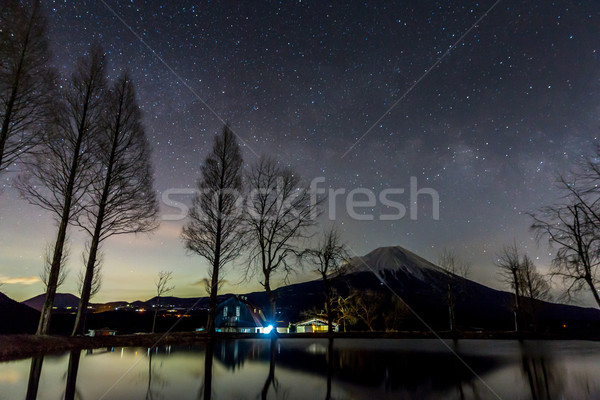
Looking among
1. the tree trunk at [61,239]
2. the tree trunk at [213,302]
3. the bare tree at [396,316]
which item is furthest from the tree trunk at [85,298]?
the bare tree at [396,316]

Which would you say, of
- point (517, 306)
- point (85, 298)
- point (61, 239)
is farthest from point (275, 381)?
point (517, 306)

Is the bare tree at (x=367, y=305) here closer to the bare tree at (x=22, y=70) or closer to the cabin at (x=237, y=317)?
the cabin at (x=237, y=317)

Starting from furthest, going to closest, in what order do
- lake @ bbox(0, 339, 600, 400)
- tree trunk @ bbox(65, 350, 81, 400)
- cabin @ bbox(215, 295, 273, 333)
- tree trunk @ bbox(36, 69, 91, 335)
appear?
cabin @ bbox(215, 295, 273, 333), tree trunk @ bbox(36, 69, 91, 335), lake @ bbox(0, 339, 600, 400), tree trunk @ bbox(65, 350, 81, 400)

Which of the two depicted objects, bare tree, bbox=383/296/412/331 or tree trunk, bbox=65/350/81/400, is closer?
tree trunk, bbox=65/350/81/400

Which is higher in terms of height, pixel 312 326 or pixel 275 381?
pixel 275 381

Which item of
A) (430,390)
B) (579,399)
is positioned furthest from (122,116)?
(579,399)

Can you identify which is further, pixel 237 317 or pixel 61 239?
pixel 237 317

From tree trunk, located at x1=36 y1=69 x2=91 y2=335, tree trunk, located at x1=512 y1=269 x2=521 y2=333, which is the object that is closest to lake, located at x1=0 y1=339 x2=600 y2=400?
tree trunk, located at x1=36 y1=69 x2=91 y2=335

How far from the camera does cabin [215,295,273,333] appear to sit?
5100cm

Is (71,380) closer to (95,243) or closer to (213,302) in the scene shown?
(95,243)

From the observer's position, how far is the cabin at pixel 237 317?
167ft

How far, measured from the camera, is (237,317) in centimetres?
5206

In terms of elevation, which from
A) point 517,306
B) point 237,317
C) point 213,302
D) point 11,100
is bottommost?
point 237,317

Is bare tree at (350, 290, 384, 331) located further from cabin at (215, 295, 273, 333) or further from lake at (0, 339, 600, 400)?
lake at (0, 339, 600, 400)
